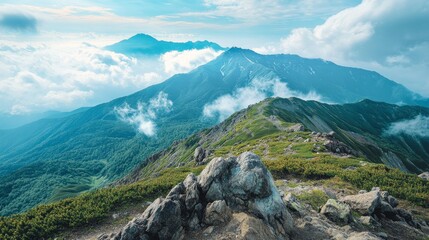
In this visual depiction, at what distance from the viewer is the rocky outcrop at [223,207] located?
21.8m

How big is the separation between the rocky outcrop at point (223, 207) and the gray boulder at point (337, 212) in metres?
6.20

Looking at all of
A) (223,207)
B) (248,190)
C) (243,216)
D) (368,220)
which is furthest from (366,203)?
(223,207)

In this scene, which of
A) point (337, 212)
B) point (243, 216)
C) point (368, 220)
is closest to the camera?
point (243, 216)

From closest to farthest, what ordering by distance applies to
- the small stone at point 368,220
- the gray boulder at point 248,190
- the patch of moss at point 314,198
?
the gray boulder at point 248,190, the small stone at point 368,220, the patch of moss at point 314,198

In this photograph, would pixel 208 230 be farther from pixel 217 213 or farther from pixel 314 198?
pixel 314 198

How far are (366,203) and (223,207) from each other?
17.4m

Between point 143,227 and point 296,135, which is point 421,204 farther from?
point 296,135

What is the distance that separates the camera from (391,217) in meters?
30.8

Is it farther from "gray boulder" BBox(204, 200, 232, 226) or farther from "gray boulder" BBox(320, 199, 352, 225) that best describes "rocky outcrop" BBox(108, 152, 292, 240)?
"gray boulder" BBox(320, 199, 352, 225)

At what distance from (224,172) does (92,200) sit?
19.1 meters

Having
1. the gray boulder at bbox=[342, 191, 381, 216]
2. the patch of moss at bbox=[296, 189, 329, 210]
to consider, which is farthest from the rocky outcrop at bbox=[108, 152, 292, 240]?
the gray boulder at bbox=[342, 191, 381, 216]

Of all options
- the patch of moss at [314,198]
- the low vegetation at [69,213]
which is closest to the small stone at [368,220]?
the patch of moss at [314,198]

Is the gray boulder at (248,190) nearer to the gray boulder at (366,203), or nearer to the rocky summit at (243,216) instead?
the rocky summit at (243,216)

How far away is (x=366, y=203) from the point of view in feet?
101
